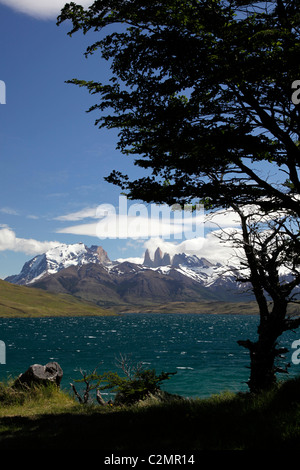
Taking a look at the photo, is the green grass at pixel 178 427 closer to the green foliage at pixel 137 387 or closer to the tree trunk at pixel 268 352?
the tree trunk at pixel 268 352

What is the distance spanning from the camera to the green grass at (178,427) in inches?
301

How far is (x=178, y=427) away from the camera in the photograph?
9039 mm

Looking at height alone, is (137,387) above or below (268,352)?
below

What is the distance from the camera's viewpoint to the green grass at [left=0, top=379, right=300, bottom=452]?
764 centimetres

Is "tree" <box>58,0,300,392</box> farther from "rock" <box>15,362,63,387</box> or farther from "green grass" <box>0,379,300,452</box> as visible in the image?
"rock" <box>15,362,63,387</box>

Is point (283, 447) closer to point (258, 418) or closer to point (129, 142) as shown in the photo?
point (258, 418)

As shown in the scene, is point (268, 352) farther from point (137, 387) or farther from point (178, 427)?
point (178, 427)

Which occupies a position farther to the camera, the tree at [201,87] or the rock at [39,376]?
the rock at [39,376]

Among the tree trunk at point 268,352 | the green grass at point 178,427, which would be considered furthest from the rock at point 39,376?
the tree trunk at point 268,352

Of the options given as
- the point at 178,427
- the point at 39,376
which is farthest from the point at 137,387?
the point at 39,376

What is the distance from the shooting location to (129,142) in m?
10.3

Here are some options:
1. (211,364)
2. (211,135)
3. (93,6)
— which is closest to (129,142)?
(211,135)
